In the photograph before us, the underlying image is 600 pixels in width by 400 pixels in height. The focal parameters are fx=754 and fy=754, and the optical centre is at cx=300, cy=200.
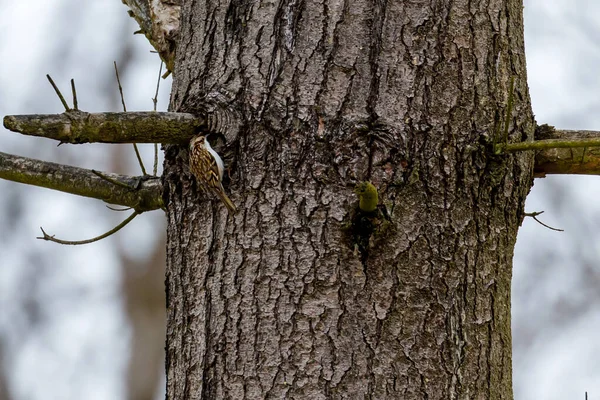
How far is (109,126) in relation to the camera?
173 cm

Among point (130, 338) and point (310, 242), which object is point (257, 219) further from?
point (130, 338)

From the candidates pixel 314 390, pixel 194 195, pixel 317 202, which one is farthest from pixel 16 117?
pixel 314 390

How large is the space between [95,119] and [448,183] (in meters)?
0.84

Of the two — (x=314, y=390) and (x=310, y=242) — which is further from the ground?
(x=310, y=242)

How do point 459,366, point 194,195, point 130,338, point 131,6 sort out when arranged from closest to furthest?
point 459,366 → point 194,195 → point 131,6 → point 130,338

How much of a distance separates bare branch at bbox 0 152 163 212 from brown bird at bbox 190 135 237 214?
0.34 metres

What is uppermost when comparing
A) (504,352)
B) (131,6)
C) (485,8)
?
(131,6)

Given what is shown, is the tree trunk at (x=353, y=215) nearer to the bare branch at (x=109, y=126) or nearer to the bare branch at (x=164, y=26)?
the bare branch at (x=109, y=126)

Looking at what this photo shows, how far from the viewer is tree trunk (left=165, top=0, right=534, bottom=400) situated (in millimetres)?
1719

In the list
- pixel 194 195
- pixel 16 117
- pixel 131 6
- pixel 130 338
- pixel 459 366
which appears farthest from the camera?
pixel 130 338

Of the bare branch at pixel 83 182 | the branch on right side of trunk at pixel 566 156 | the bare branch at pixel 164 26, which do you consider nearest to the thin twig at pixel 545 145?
the branch on right side of trunk at pixel 566 156

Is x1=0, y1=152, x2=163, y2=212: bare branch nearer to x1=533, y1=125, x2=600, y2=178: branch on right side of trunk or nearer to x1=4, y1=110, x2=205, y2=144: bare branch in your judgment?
Answer: x1=4, y1=110, x2=205, y2=144: bare branch

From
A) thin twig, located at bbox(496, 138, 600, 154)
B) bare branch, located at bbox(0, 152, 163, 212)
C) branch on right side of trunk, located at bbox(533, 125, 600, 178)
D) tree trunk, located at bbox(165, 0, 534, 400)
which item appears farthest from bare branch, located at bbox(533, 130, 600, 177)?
bare branch, located at bbox(0, 152, 163, 212)

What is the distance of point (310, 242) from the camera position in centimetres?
175
